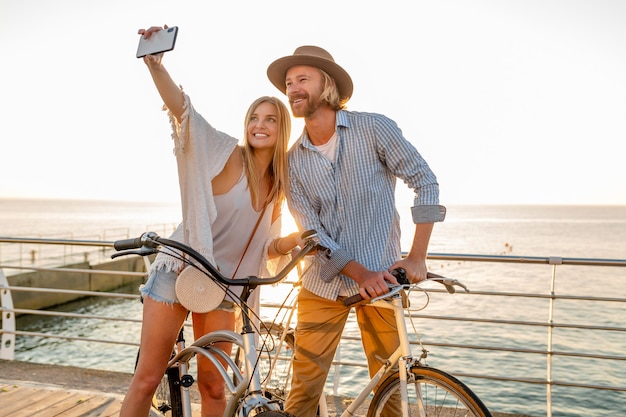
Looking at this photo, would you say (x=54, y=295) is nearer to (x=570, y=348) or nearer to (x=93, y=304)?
(x=93, y=304)

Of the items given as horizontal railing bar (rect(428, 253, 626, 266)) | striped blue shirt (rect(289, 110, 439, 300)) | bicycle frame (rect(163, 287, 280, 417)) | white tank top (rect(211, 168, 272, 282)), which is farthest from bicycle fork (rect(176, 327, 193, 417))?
horizontal railing bar (rect(428, 253, 626, 266))

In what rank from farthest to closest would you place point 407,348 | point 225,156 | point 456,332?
point 456,332
point 225,156
point 407,348

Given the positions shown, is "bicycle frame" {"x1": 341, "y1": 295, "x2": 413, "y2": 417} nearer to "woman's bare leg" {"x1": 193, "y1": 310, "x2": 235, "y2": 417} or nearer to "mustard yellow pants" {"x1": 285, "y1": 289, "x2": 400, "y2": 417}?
"mustard yellow pants" {"x1": 285, "y1": 289, "x2": 400, "y2": 417}

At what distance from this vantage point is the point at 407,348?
190 centimetres

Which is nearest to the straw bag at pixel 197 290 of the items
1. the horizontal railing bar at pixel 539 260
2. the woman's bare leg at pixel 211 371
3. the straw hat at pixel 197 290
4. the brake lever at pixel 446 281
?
the straw hat at pixel 197 290

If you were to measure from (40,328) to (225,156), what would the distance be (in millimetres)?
15925

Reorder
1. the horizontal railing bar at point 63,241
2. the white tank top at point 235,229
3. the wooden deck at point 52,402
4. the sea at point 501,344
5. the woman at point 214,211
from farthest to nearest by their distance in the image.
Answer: the sea at point 501,344 → the horizontal railing bar at point 63,241 → the wooden deck at point 52,402 → the white tank top at point 235,229 → the woman at point 214,211

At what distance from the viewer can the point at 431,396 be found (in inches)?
76.7

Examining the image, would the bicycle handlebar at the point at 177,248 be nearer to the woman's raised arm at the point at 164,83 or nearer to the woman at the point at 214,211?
the woman at the point at 214,211

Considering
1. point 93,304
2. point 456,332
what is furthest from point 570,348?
point 93,304

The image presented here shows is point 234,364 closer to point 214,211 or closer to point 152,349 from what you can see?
point 152,349

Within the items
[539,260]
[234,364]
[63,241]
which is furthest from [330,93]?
[63,241]

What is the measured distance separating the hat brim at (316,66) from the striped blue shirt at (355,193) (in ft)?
0.46

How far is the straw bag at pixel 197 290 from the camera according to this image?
6.82 feet
